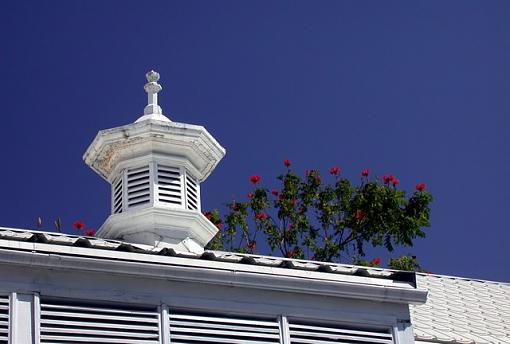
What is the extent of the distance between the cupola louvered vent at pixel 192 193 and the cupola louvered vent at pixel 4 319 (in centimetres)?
424

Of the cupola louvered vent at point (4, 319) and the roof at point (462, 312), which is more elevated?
the roof at point (462, 312)

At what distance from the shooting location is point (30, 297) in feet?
37.4

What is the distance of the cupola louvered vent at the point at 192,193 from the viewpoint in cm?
1535

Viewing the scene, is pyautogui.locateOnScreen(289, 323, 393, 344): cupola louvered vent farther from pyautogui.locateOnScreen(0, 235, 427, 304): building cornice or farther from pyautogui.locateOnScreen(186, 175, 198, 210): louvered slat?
pyautogui.locateOnScreen(186, 175, 198, 210): louvered slat

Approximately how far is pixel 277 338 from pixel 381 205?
32.4 ft

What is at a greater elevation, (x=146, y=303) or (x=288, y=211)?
(x=288, y=211)

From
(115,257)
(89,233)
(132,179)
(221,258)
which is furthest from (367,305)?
(89,233)

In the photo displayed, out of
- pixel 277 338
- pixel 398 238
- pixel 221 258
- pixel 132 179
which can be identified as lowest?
pixel 277 338

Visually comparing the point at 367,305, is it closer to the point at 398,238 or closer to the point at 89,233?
the point at 89,233

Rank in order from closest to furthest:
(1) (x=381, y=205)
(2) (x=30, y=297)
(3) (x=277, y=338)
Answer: (2) (x=30, y=297) < (3) (x=277, y=338) < (1) (x=381, y=205)

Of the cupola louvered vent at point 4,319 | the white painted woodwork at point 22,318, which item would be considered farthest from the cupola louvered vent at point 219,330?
the cupola louvered vent at point 4,319

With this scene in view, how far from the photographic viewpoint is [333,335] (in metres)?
12.4

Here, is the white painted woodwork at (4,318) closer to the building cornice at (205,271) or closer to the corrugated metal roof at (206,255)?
the building cornice at (205,271)

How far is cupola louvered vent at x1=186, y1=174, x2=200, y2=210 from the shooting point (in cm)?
1535
